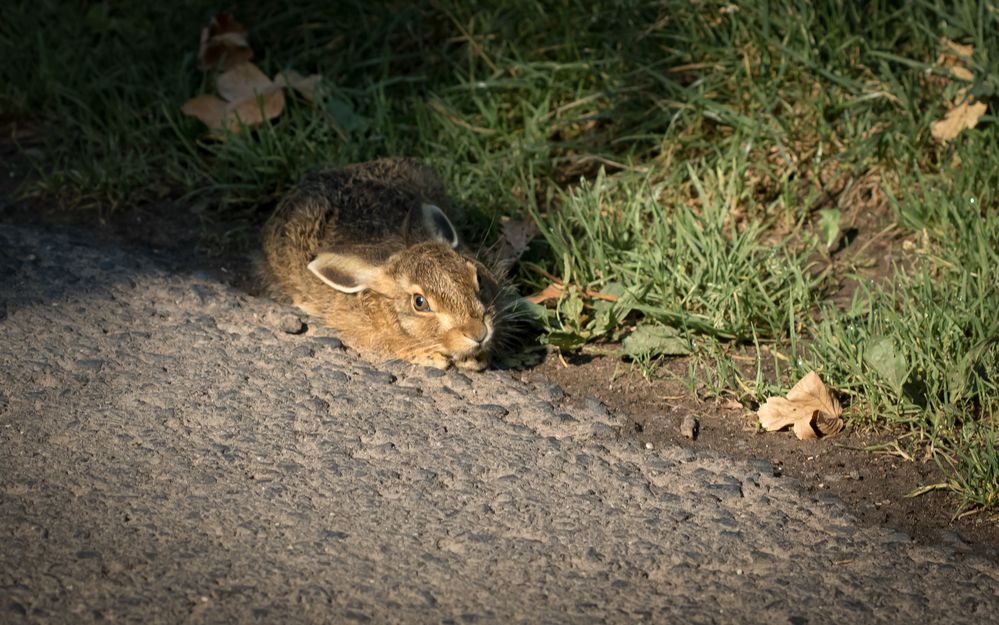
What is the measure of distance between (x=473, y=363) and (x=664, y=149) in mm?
1973

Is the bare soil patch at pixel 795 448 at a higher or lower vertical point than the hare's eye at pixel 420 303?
lower

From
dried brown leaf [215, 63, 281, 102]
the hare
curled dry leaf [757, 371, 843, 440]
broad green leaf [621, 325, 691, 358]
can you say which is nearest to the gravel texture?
the hare

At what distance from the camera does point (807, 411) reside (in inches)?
191

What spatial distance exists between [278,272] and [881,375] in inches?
117

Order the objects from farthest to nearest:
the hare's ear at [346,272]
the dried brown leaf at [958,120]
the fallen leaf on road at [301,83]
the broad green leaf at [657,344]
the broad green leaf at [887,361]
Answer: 1. the fallen leaf on road at [301,83]
2. the dried brown leaf at [958,120]
3. the hare's ear at [346,272]
4. the broad green leaf at [657,344]
5. the broad green leaf at [887,361]

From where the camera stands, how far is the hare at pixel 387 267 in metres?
5.45

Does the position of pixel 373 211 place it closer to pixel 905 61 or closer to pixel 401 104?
pixel 401 104

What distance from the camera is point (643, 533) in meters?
4.17

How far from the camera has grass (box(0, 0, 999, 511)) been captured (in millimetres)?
5316

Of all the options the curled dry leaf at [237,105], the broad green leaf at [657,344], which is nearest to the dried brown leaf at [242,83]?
the curled dry leaf at [237,105]

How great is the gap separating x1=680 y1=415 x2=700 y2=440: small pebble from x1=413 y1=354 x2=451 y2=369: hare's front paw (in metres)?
1.07

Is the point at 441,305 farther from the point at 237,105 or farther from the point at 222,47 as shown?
the point at 222,47

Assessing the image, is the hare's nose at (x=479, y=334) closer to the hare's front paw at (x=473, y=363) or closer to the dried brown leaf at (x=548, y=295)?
the hare's front paw at (x=473, y=363)

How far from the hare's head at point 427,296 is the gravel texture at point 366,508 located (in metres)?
0.14
